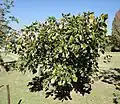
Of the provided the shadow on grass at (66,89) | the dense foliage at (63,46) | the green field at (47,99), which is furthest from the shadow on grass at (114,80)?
the dense foliage at (63,46)

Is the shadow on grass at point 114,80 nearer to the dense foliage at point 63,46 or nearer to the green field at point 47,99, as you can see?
the green field at point 47,99

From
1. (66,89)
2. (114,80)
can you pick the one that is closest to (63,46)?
(66,89)

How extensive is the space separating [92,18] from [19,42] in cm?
256

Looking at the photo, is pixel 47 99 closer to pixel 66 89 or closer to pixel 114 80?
pixel 66 89

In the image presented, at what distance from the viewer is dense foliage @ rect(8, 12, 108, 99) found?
6539 millimetres

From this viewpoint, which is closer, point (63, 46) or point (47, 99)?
point (63, 46)

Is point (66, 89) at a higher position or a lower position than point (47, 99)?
higher

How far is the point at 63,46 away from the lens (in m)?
6.45

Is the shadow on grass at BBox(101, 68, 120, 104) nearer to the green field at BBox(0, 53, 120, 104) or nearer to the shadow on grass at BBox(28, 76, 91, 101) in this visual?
the green field at BBox(0, 53, 120, 104)

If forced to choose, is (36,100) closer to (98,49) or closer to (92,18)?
(98,49)

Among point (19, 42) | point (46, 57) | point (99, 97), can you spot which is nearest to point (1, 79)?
point (19, 42)

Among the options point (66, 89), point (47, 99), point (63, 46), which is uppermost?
point (63, 46)

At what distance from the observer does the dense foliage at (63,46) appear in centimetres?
654

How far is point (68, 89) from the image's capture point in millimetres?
7871
